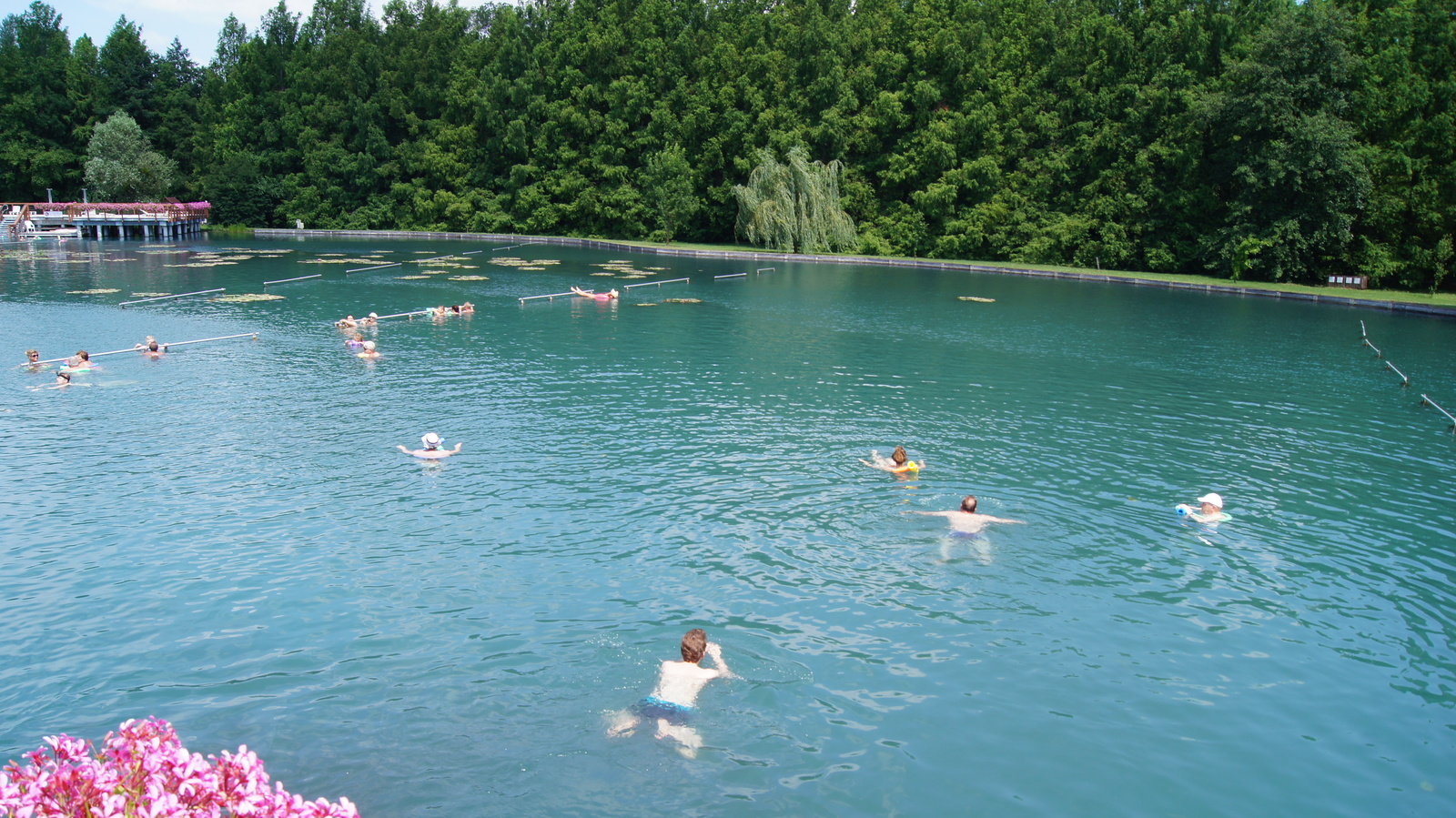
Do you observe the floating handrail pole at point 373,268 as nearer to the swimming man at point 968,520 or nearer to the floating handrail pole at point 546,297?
the floating handrail pole at point 546,297

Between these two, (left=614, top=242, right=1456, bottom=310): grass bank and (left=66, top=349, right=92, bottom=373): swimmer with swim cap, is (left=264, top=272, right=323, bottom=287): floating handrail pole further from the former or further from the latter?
(left=614, top=242, right=1456, bottom=310): grass bank

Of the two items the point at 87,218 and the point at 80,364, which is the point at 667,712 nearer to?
the point at 80,364

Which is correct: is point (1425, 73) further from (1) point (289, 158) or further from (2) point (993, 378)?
(1) point (289, 158)

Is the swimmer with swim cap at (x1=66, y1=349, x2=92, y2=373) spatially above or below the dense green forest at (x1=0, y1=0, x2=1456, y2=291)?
below

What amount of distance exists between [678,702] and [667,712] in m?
0.19

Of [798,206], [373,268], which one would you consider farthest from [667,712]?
[798,206]

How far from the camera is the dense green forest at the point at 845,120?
5741 cm

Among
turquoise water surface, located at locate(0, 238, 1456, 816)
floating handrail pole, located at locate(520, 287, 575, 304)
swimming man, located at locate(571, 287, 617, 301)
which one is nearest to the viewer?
turquoise water surface, located at locate(0, 238, 1456, 816)

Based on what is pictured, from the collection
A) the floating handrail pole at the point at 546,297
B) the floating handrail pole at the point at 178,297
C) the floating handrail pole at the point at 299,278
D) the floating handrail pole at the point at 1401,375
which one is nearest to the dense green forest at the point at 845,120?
the floating handrail pole at the point at 1401,375

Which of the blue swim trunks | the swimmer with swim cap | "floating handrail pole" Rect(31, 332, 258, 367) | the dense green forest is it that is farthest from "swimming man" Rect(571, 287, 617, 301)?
the blue swim trunks

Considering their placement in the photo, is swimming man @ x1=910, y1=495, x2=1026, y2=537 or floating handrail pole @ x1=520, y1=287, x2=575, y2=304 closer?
swimming man @ x1=910, y1=495, x2=1026, y2=537

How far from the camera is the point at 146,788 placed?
6.21m

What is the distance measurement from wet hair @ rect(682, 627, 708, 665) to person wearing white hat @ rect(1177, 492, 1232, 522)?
11079mm

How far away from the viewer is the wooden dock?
281 feet
